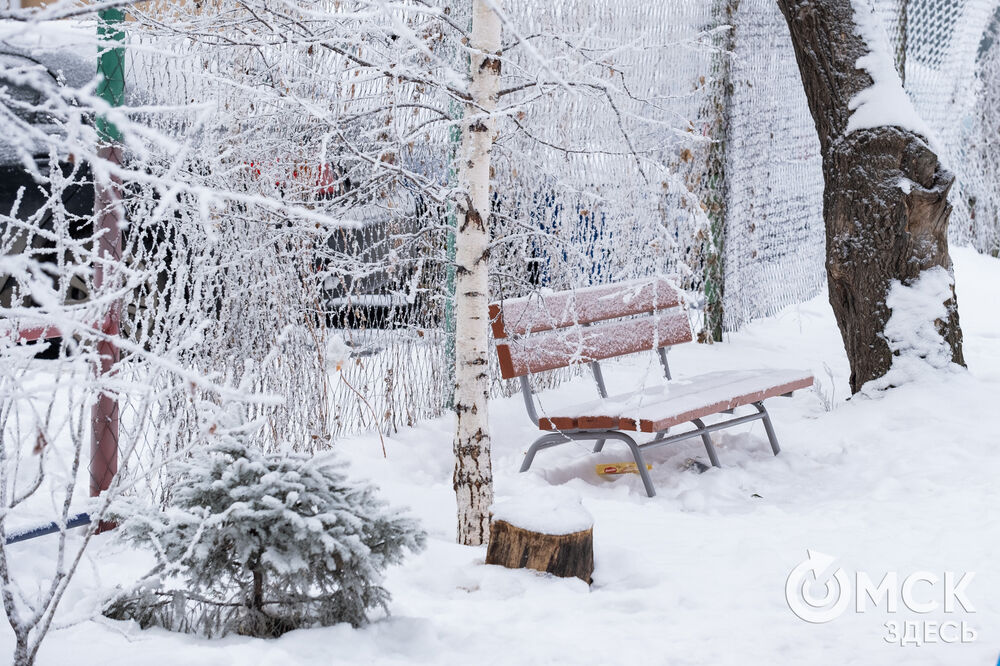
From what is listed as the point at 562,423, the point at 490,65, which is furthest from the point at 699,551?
the point at 490,65

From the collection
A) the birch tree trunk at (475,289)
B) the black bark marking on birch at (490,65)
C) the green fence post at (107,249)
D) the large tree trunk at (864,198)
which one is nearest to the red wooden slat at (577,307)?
the birch tree trunk at (475,289)

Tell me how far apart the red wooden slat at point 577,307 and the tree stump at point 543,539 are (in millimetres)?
1099

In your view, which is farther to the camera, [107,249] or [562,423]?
[562,423]

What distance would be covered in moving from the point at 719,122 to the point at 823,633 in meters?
5.02

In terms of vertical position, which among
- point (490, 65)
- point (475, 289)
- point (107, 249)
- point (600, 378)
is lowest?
point (600, 378)

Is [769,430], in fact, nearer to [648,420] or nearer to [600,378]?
[600,378]

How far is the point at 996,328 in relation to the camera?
855cm

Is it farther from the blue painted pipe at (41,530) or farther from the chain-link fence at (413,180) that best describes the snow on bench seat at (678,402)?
the blue painted pipe at (41,530)

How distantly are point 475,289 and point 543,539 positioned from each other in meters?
0.84

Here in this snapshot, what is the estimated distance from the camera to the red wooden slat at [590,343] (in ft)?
14.0

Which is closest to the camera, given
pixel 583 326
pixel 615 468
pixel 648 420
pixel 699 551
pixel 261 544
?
pixel 261 544

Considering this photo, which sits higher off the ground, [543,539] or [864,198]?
[864,198]

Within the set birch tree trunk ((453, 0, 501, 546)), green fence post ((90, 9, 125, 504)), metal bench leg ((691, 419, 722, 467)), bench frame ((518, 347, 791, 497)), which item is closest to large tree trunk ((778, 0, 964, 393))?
bench frame ((518, 347, 791, 497))

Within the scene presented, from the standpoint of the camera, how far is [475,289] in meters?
3.19
